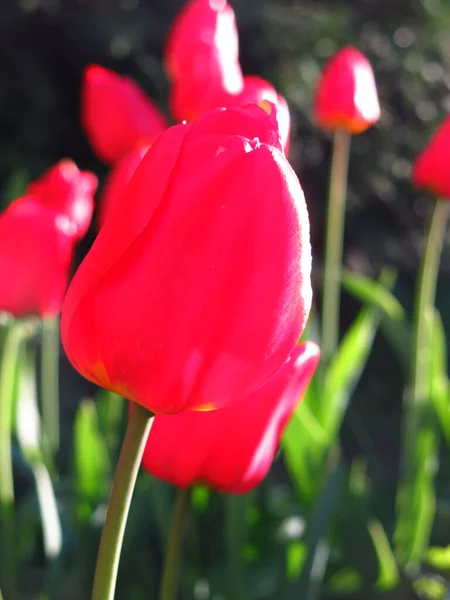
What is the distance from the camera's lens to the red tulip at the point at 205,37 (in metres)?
0.63

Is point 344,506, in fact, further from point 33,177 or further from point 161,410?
point 33,177

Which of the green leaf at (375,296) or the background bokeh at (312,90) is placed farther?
the background bokeh at (312,90)

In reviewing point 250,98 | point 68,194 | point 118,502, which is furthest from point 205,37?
point 118,502

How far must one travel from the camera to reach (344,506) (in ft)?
2.43

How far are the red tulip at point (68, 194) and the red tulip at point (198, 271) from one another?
39 cm

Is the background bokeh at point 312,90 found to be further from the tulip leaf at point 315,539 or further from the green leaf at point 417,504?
the tulip leaf at point 315,539

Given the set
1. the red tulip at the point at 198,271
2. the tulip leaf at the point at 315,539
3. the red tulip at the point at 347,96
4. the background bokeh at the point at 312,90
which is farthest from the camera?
the background bokeh at the point at 312,90

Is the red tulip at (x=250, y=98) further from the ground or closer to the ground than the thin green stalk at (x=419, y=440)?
further from the ground

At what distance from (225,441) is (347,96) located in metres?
0.54

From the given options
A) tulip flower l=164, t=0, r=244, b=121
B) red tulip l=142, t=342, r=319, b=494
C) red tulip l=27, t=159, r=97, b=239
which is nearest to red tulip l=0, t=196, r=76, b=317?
red tulip l=27, t=159, r=97, b=239

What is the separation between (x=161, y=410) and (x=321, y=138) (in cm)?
209

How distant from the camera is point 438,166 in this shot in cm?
79

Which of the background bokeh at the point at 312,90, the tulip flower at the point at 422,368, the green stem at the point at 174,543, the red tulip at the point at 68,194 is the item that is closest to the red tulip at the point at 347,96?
the tulip flower at the point at 422,368

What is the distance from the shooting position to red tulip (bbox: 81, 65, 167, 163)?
0.75 m
